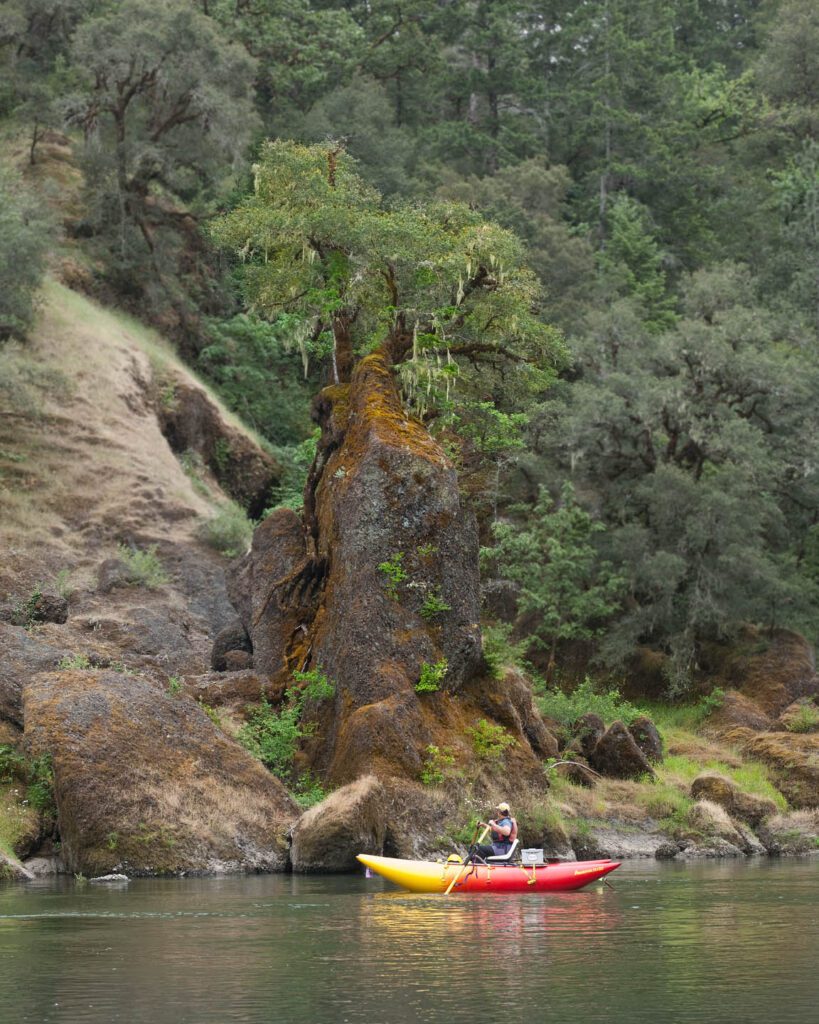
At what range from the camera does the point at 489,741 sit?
108ft

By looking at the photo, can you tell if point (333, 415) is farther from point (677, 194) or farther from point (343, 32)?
point (677, 194)

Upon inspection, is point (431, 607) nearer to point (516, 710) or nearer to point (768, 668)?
point (516, 710)

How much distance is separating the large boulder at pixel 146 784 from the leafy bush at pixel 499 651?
23.3 ft

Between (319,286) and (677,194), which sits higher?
(677,194)

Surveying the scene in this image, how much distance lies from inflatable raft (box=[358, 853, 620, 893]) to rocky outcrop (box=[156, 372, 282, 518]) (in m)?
29.1

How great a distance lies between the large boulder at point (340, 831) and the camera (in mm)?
27641

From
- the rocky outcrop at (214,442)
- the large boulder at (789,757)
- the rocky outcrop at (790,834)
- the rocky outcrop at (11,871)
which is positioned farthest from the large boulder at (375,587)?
the rocky outcrop at (214,442)

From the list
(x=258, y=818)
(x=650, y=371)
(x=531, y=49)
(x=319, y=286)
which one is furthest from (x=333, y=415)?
(x=531, y=49)

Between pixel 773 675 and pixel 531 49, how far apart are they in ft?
172

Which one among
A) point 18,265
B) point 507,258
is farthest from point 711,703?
point 18,265

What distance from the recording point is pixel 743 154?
3135 inches

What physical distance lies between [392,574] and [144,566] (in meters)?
11.5

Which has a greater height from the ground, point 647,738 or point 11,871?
point 647,738

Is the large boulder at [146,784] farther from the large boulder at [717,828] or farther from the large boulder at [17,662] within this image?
the large boulder at [717,828]
